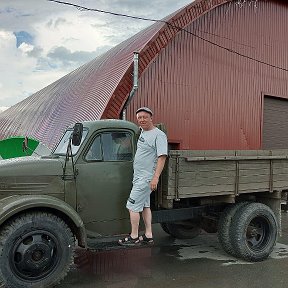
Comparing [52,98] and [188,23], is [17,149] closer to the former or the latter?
[52,98]

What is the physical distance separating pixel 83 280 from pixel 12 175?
169 cm

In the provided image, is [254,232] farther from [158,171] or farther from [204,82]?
[204,82]

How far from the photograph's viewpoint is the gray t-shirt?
5480mm

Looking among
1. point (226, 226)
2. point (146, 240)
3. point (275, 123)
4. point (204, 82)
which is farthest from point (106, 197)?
point (275, 123)

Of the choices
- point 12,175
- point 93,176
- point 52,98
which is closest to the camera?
point 12,175

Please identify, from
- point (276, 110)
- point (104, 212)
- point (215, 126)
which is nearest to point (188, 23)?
point (215, 126)

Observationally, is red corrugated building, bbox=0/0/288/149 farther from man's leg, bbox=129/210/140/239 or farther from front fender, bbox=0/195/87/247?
front fender, bbox=0/195/87/247

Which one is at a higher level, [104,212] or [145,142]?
[145,142]

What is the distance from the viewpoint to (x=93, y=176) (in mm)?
5453

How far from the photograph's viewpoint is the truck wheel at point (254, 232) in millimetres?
6406

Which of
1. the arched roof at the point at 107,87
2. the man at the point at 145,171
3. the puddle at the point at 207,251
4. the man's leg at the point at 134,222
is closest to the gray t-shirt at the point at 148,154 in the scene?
the man at the point at 145,171

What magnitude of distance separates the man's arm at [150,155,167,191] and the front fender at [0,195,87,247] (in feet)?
3.37

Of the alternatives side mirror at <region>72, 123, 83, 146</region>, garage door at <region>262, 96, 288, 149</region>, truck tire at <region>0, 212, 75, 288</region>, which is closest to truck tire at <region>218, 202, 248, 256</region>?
truck tire at <region>0, 212, 75, 288</region>

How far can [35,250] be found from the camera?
4793 millimetres
